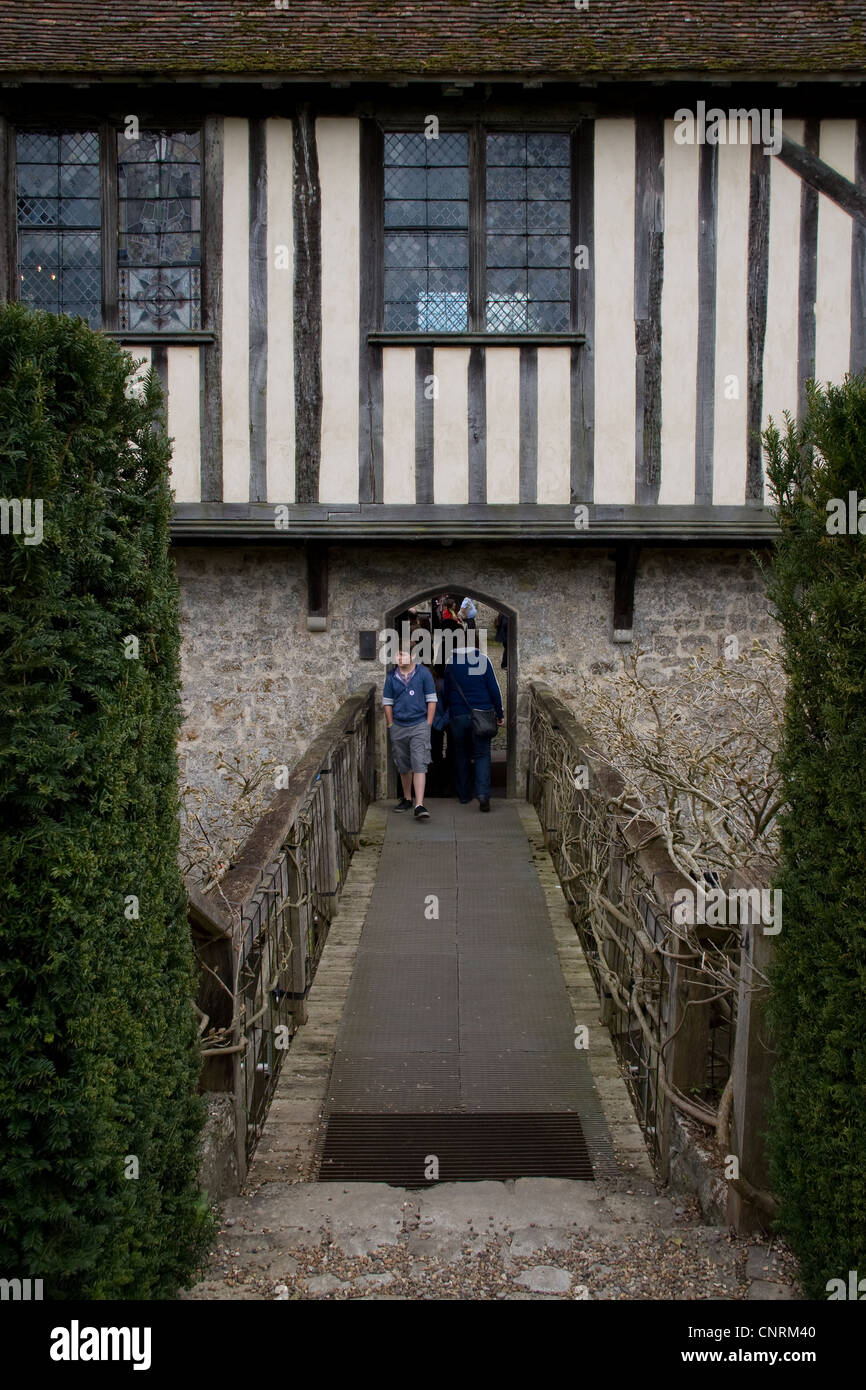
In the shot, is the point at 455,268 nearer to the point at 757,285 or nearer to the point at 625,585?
the point at 757,285

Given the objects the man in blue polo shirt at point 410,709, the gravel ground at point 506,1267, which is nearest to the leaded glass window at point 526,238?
the man in blue polo shirt at point 410,709

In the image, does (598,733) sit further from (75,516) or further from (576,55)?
(75,516)

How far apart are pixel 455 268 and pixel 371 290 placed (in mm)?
673

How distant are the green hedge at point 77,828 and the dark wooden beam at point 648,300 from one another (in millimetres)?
6378

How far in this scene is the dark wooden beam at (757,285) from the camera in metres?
8.29

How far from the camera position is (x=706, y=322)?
838cm

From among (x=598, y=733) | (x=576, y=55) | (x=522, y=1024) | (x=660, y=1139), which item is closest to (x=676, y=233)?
(x=576, y=55)

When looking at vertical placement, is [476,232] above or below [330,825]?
above

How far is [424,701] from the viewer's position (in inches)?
329

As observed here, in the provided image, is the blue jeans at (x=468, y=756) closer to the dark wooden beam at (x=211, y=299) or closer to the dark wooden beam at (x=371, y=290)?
the dark wooden beam at (x=371, y=290)

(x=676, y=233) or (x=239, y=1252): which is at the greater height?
(x=676, y=233)

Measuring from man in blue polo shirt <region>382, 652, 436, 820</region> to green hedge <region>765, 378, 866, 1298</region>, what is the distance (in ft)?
17.8

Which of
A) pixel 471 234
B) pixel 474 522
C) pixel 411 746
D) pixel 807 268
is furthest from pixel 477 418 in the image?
pixel 807 268

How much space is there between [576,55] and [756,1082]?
23.9ft
